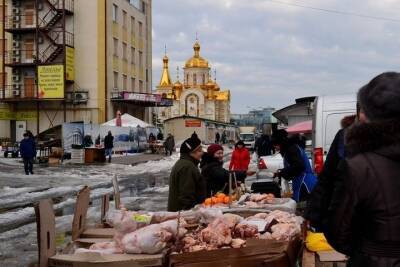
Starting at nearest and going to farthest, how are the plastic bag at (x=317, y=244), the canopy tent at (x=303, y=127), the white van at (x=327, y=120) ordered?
the plastic bag at (x=317, y=244) → the white van at (x=327, y=120) → the canopy tent at (x=303, y=127)

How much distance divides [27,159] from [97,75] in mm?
24384

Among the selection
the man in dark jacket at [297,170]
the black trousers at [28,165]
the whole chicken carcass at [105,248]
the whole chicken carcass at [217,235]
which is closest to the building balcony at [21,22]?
the black trousers at [28,165]

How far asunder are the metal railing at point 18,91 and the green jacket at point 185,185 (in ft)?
143

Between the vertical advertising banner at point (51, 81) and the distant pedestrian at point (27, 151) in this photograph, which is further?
the vertical advertising banner at point (51, 81)

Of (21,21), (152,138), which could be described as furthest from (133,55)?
(152,138)

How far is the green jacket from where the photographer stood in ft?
22.6

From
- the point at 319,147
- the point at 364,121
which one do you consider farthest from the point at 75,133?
the point at 364,121

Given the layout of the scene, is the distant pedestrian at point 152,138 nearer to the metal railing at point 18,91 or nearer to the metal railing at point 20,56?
the metal railing at point 18,91

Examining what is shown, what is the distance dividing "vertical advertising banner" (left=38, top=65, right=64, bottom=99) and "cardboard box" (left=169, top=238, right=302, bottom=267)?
43.3 metres

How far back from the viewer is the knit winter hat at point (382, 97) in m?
2.58

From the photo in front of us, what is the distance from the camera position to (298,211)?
267 inches

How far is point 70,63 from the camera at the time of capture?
1868 inches

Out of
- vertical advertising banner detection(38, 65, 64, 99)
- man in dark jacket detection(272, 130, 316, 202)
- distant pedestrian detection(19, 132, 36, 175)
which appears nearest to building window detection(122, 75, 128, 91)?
vertical advertising banner detection(38, 65, 64, 99)

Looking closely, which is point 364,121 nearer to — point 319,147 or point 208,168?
point 208,168
